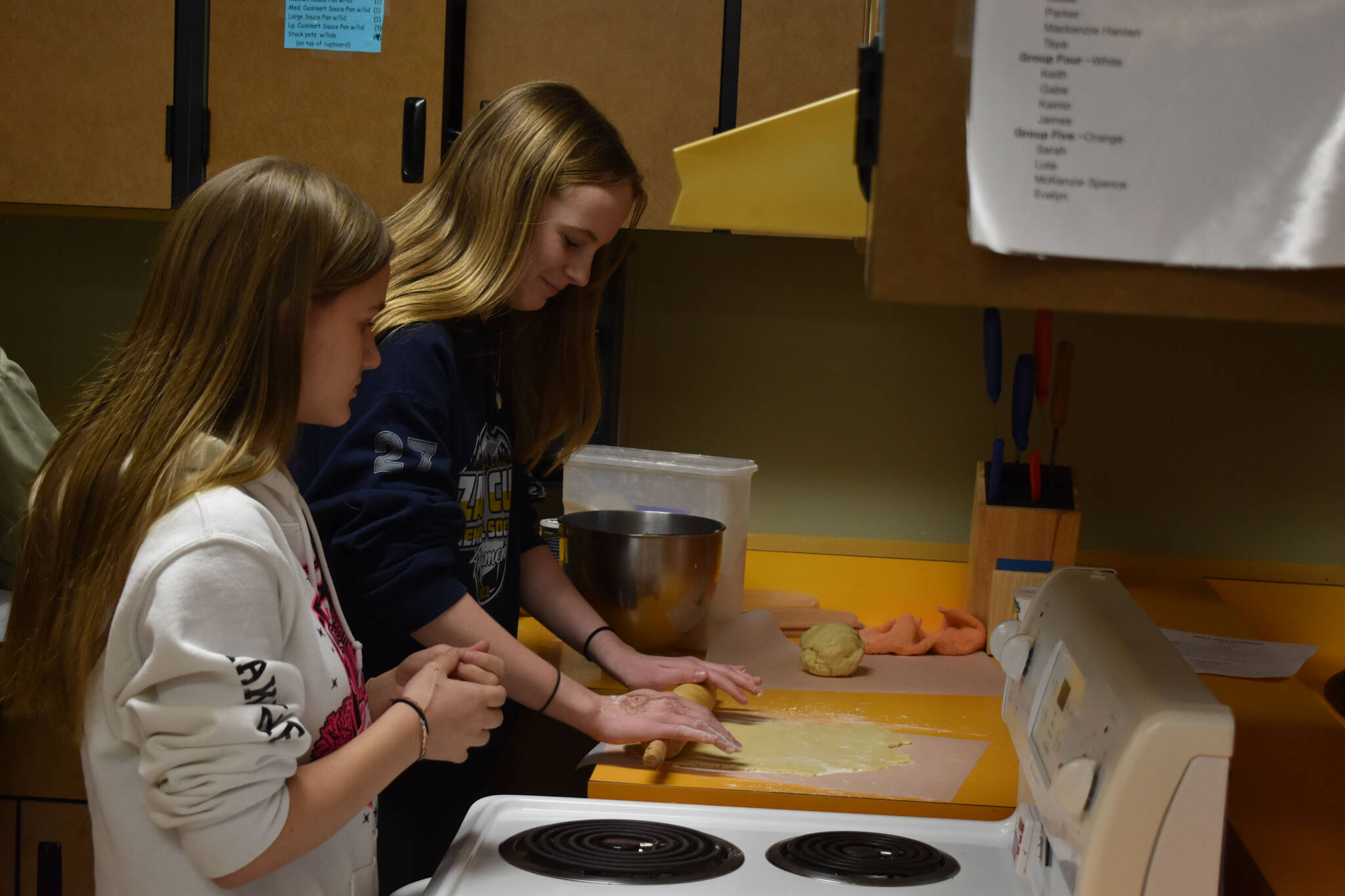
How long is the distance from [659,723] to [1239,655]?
0.81m

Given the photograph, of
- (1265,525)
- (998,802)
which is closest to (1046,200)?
(998,802)

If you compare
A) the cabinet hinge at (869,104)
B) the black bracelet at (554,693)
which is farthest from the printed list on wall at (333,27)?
the cabinet hinge at (869,104)

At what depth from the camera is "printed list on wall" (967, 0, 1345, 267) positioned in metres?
0.46

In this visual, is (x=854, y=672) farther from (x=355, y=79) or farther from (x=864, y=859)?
(x=355, y=79)

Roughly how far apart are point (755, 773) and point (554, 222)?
646mm

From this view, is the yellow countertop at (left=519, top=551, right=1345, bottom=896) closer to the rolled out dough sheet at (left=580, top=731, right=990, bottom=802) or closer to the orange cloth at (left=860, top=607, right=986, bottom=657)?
the rolled out dough sheet at (left=580, top=731, right=990, bottom=802)

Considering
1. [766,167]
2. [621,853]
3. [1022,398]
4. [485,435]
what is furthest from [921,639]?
[766,167]

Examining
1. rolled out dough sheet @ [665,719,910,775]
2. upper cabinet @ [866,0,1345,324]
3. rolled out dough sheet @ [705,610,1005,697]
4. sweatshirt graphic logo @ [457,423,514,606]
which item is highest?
upper cabinet @ [866,0,1345,324]

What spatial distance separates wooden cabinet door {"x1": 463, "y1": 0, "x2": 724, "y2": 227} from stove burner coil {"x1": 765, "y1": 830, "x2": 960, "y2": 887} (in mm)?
1013

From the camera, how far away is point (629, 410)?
2082 mm

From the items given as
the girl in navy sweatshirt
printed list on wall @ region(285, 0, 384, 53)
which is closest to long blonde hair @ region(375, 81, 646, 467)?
the girl in navy sweatshirt

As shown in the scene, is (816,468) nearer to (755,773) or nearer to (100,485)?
(755,773)

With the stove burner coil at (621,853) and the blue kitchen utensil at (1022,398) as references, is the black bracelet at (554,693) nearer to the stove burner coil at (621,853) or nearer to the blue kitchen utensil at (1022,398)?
the stove burner coil at (621,853)

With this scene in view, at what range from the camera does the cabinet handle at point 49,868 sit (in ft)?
5.66
